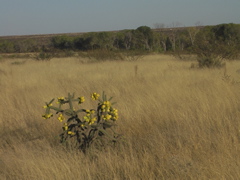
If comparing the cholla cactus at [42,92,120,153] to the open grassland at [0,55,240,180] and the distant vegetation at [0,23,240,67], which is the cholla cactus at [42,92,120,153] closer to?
the open grassland at [0,55,240,180]

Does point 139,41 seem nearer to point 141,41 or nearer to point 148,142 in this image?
point 141,41

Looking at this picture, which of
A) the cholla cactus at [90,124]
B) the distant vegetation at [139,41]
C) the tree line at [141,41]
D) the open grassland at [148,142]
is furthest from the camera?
the tree line at [141,41]

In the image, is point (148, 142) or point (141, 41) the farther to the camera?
point (141, 41)

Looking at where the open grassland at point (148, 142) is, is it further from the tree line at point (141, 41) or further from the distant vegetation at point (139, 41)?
the tree line at point (141, 41)

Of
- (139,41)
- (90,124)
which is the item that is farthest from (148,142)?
(139,41)

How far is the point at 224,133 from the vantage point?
11.6 feet

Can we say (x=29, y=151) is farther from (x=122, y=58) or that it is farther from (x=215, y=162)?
(x=122, y=58)

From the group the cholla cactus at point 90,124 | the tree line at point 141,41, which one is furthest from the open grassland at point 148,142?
the tree line at point 141,41

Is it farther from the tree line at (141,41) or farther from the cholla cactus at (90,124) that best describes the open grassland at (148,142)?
the tree line at (141,41)

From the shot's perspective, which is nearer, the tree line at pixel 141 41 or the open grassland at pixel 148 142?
the open grassland at pixel 148 142

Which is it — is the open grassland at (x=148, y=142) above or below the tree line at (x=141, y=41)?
below

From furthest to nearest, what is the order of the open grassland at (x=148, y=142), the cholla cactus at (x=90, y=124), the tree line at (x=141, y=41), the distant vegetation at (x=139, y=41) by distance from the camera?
1. the tree line at (x=141, y=41)
2. the distant vegetation at (x=139, y=41)
3. the cholla cactus at (x=90, y=124)
4. the open grassland at (x=148, y=142)

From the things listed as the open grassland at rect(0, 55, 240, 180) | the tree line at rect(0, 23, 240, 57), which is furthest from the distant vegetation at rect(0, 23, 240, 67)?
the open grassland at rect(0, 55, 240, 180)

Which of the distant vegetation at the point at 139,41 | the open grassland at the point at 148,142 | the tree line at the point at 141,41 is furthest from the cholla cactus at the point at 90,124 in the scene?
the tree line at the point at 141,41
